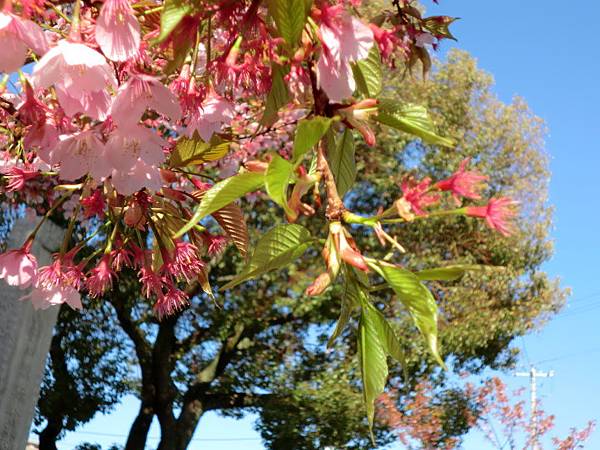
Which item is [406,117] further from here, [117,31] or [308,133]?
[117,31]

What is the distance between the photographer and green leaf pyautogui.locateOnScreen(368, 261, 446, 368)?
0.58 meters

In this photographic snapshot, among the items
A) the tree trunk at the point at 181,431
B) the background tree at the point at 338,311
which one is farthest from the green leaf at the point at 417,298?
the tree trunk at the point at 181,431

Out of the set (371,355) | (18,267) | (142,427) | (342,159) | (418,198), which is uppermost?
(142,427)

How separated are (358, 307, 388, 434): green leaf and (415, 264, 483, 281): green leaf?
8 centimetres

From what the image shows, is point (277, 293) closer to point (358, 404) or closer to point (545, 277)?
point (358, 404)

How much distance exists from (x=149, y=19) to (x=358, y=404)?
762 centimetres

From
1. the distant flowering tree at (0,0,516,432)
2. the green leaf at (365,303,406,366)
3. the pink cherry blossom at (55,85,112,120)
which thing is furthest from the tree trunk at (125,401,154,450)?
the green leaf at (365,303,406,366)

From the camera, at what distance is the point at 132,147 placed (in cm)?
80

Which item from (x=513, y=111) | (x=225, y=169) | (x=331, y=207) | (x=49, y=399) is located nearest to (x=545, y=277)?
(x=513, y=111)

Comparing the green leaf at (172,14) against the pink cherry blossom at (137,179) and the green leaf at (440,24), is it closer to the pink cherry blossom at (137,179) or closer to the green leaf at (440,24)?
the pink cherry blossom at (137,179)

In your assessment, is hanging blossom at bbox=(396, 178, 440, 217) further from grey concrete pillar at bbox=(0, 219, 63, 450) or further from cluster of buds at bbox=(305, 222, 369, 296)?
grey concrete pillar at bbox=(0, 219, 63, 450)

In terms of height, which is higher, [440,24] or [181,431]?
[181,431]

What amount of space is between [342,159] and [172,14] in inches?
8.8

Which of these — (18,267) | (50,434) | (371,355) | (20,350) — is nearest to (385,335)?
(371,355)
